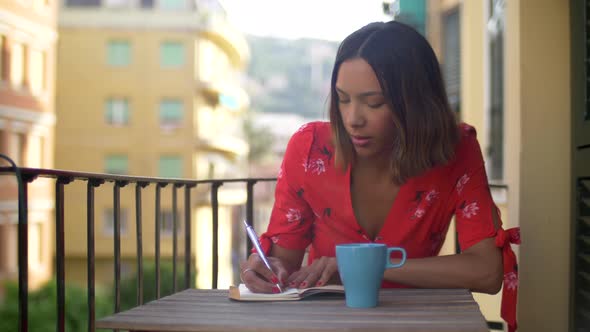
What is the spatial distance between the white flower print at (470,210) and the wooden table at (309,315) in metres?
0.25

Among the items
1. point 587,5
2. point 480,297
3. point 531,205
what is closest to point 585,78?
point 587,5

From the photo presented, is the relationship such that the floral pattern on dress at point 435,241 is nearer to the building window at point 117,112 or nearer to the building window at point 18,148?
the building window at point 18,148

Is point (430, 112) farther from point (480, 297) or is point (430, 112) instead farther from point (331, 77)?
point (480, 297)

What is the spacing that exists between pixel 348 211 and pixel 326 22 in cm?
7239

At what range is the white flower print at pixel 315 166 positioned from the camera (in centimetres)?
188

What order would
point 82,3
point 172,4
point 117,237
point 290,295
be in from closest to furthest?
point 290,295 < point 117,237 < point 172,4 < point 82,3

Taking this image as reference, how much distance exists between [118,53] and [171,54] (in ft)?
8.21

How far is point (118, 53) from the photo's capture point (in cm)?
3759

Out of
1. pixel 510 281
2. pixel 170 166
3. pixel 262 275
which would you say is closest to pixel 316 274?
pixel 262 275

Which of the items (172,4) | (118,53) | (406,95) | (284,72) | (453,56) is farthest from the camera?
(284,72)

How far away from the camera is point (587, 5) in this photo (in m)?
2.17

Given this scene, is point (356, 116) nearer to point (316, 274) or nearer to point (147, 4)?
point (316, 274)

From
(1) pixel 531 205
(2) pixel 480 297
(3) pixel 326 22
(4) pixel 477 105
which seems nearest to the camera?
(1) pixel 531 205

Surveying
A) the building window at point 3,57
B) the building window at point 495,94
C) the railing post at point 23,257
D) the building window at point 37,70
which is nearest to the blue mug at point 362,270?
the railing post at point 23,257
